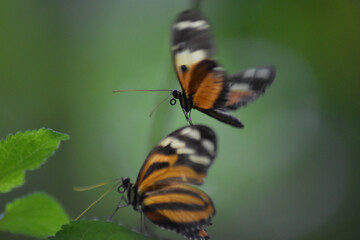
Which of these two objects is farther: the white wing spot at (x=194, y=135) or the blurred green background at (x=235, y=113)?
the blurred green background at (x=235, y=113)

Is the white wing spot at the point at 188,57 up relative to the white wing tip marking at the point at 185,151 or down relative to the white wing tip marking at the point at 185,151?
up

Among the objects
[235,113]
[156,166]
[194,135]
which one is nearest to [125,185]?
[156,166]

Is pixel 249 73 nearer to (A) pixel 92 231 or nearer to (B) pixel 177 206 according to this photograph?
(B) pixel 177 206

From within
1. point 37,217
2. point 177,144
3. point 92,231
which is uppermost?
point 177,144

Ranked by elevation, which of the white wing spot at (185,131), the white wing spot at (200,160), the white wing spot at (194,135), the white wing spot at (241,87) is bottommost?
the white wing spot at (200,160)

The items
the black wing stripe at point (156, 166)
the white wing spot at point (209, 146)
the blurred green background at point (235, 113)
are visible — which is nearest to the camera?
the white wing spot at point (209, 146)

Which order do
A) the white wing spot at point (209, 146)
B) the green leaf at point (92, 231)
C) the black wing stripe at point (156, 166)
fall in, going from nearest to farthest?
the green leaf at point (92, 231)
the white wing spot at point (209, 146)
the black wing stripe at point (156, 166)

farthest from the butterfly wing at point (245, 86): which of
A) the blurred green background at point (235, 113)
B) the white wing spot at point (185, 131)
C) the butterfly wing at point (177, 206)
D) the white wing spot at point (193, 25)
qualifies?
the blurred green background at point (235, 113)

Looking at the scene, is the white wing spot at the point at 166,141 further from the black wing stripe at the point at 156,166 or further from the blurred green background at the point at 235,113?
the blurred green background at the point at 235,113
